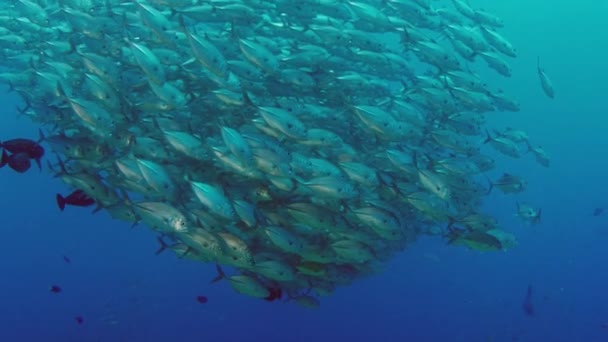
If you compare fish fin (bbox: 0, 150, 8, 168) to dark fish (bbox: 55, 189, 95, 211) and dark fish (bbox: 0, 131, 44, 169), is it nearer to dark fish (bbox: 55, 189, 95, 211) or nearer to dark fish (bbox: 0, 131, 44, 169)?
dark fish (bbox: 0, 131, 44, 169)

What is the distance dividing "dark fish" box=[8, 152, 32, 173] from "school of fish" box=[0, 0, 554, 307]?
0.02 metres

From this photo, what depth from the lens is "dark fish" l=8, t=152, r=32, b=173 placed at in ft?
18.4

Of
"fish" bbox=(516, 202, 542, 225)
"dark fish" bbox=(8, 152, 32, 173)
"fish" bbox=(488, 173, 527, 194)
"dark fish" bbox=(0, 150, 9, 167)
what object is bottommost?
"fish" bbox=(516, 202, 542, 225)

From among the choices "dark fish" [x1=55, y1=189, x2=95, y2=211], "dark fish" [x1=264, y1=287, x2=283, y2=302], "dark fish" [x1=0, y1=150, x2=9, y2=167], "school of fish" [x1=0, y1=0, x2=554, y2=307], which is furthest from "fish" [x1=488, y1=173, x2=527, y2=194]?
"dark fish" [x1=0, y1=150, x2=9, y2=167]

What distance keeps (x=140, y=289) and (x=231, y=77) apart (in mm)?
14800

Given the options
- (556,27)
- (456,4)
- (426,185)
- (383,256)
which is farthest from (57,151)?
(556,27)

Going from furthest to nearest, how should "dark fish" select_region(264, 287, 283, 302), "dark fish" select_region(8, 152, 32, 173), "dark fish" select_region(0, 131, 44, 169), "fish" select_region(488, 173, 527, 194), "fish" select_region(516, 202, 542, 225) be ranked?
1. "fish" select_region(516, 202, 542, 225)
2. "fish" select_region(488, 173, 527, 194)
3. "dark fish" select_region(264, 287, 283, 302)
4. "dark fish" select_region(0, 131, 44, 169)
5. "dark fish" select_region(8, 152, 32, 173)

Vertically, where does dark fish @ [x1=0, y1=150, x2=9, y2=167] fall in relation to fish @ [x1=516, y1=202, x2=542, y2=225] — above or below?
above

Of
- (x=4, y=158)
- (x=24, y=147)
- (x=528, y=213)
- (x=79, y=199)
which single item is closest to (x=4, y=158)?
(x=4, y=158)

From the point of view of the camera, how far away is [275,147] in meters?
5.66

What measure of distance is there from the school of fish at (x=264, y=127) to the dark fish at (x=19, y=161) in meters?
0.02

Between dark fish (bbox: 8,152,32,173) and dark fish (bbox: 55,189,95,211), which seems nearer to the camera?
dark fish (bbox: 8,152,32,173)

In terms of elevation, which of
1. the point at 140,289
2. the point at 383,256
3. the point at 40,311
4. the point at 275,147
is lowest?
the point at 40,311

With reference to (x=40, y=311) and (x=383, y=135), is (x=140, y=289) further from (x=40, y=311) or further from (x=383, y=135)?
(x=383, y=135)
